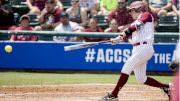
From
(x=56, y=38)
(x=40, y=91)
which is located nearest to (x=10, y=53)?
(x=56, y=38)

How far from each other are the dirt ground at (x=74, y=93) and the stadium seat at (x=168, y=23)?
3684 millimetres

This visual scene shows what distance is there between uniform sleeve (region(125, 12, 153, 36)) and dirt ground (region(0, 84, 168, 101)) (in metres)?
1.20

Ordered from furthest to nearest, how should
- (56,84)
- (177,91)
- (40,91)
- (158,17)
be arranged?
(158,17), (56,84), (40,91), (177,91)

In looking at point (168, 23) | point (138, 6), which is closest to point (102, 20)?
point (168, 23)

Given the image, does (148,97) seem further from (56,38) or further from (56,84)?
(56,38)

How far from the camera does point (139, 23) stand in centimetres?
857

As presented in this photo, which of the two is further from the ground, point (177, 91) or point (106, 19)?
point (177, 91)

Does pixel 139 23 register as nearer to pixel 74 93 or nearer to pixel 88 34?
pixel 74 93

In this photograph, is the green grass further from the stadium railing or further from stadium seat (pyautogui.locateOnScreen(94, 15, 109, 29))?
stadium seat (pyautogui.locateOnScreen(94, 15, 109, 29))

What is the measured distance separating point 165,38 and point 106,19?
1.94m

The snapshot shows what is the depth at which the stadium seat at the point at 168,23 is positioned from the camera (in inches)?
555

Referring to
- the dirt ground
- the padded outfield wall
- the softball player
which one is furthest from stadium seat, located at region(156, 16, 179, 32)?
the softball player

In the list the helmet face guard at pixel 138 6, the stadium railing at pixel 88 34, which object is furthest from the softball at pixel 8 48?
the helmet face guard at pixel 138 6

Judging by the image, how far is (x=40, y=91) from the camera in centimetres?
985
